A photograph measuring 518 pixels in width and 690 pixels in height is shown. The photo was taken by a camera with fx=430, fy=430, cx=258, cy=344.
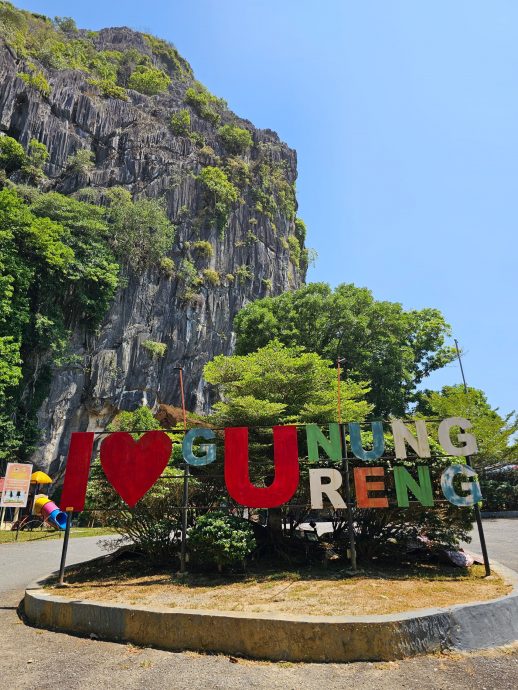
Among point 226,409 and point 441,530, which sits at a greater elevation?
point 226,409

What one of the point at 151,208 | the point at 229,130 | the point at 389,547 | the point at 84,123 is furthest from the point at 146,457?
the point at 229,130

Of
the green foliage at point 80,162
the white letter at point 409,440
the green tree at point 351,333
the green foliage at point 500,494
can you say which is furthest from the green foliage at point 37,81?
the green foliage at point 500,494

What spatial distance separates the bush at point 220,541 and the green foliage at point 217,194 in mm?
33607

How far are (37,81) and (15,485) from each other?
3376 centimetres

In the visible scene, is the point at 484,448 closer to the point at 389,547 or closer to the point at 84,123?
the point at 389,547

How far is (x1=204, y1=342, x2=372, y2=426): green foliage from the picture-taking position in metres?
10.1

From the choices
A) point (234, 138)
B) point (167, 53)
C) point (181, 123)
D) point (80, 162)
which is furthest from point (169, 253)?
point (167, 53)

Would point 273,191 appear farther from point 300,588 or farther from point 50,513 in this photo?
point 300,588

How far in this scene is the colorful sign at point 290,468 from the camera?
23.7ft

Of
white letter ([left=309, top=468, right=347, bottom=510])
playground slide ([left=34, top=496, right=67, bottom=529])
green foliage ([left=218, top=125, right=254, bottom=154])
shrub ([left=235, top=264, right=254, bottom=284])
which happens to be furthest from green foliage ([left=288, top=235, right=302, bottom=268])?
white letter ([left=309, top=468, right=347, bottom=510])

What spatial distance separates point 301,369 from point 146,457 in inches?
216

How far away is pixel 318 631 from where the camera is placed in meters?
4.27

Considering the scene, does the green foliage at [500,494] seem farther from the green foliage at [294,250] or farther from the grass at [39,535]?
the green foliage at [294,250]

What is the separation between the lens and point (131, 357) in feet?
101
